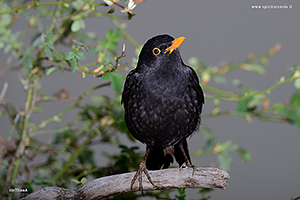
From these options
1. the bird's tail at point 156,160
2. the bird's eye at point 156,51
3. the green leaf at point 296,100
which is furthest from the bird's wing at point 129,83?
the green leaf at point 296,100

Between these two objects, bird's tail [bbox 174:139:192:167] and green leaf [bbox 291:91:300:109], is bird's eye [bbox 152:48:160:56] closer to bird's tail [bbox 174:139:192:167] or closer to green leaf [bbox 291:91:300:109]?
bird's tail [bbox 174:139:192:167]

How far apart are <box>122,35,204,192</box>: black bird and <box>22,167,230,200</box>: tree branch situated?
0.11 feet

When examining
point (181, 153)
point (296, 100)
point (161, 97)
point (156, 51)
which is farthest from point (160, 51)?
point (296, 100)

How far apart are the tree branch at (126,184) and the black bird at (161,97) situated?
34mm

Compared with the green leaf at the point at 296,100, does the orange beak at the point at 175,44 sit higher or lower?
higher

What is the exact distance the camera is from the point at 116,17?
69.5 inches

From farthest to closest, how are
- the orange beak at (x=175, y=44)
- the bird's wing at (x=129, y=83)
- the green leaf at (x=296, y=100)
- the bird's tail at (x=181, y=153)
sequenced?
1. the green leaf at (x=296, y=100)
2. the bird's tail at (x=181, y=153)
3. the bird's wing at (x=129, y=83)
4. the orange beak at (x=175, y=44)

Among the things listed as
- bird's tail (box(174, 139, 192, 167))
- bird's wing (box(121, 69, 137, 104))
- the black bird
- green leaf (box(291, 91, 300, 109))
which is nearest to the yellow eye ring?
the black bird

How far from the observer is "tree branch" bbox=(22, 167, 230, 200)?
3.99ft

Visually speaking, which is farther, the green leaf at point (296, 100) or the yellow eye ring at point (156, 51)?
the green leaf at point (296, 100)

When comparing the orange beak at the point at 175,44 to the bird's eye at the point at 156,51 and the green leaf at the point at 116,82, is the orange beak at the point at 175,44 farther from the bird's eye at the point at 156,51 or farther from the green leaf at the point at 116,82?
the green leaf at the point at 116,82

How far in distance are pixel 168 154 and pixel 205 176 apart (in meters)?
0.31

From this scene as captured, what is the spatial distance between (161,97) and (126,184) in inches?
13.6

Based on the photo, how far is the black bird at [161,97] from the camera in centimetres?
122
